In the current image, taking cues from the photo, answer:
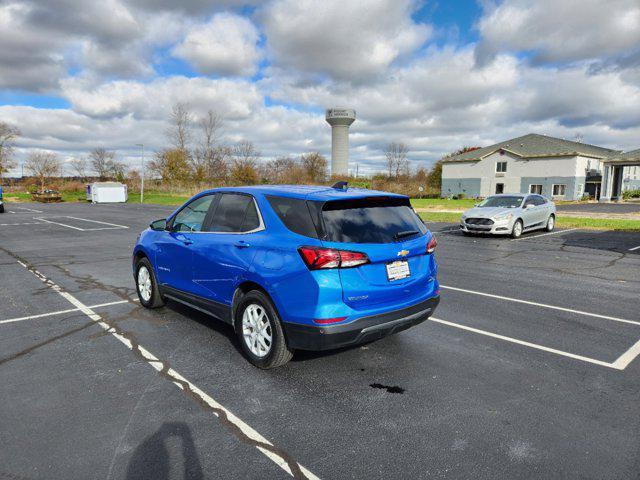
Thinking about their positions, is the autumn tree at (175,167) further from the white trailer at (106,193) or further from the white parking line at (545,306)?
the white parking line at (545,306)

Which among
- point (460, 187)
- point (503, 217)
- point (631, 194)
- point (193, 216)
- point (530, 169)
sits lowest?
point (503, 217)

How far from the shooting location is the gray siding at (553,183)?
46656 millimetres

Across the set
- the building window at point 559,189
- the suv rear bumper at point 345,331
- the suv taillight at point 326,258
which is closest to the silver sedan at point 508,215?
the suv rear bumper at point 345,331

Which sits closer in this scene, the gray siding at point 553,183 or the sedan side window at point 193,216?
the sedan side window at point 193,216

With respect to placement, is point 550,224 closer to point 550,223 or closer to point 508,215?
point 550,223

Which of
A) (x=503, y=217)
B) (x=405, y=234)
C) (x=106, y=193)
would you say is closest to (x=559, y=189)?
(x=503, y=217)

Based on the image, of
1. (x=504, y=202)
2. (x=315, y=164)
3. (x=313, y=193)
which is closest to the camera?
(x=313, y=193)

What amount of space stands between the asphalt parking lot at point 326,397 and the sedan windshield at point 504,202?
9.55m

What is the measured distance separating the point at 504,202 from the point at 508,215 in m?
1.42

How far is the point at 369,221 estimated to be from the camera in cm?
387

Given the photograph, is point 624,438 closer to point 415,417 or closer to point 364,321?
point 415,417

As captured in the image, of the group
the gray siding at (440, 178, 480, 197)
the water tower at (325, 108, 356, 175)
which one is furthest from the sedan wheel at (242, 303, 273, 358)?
the water tower at (325, 108, 356, 175)

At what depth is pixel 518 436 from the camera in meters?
2.99

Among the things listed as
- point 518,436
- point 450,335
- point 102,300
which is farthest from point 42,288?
point 518,436
